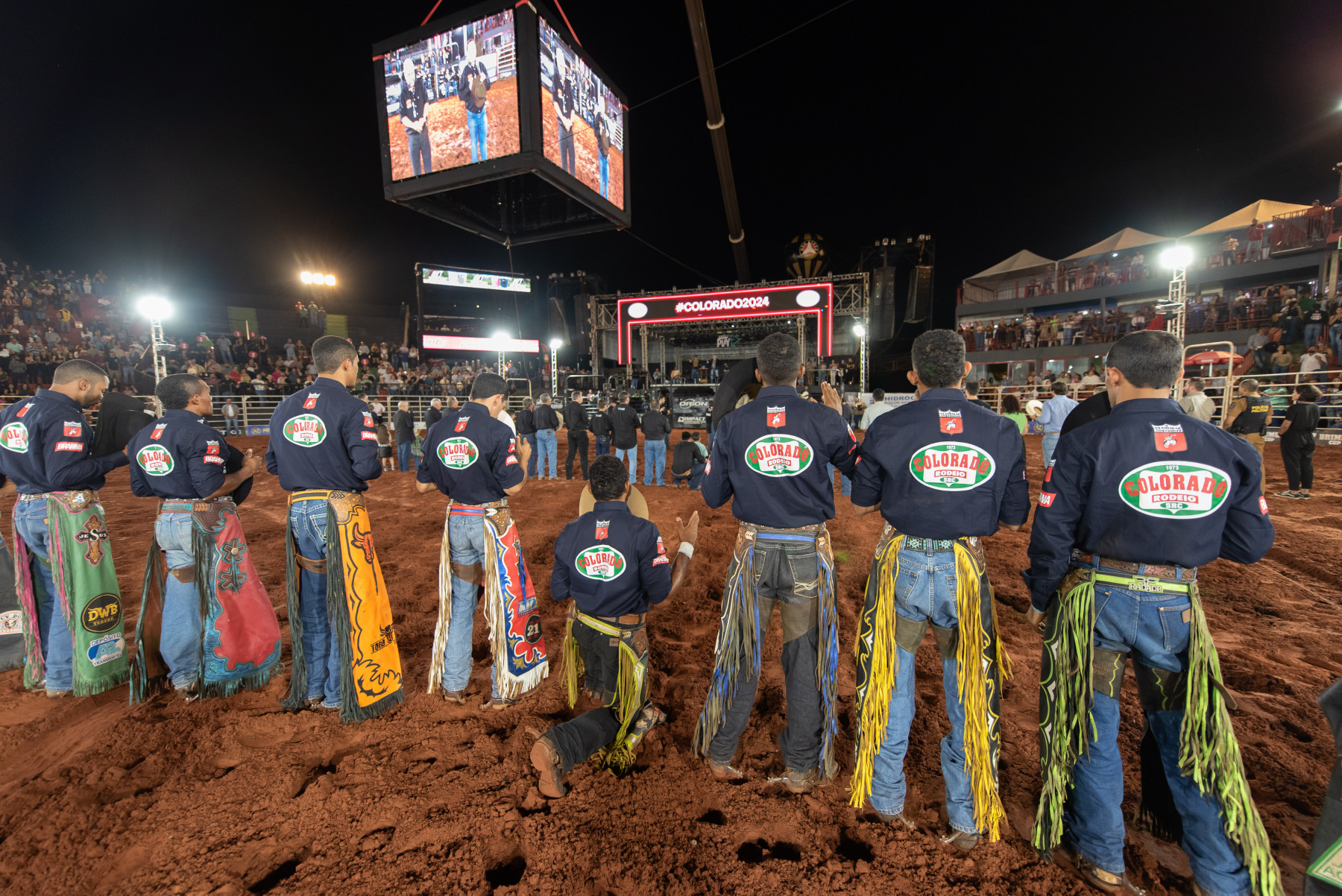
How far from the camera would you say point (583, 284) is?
2514 centimetres

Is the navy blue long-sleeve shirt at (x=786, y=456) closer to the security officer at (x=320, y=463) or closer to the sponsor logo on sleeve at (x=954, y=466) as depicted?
the sponsor logo on sleeve at (x=954, y=466)

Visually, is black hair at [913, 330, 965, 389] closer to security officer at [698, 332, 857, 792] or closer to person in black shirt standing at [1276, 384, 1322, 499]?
security officer at [698, 332, 857, 792]

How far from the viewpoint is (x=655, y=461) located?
32.2ft

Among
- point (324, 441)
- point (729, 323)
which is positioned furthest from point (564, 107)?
point (729, 323)

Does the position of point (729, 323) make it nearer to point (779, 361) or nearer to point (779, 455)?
point (779, 361)

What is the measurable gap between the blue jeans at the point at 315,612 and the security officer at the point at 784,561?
7.69ft

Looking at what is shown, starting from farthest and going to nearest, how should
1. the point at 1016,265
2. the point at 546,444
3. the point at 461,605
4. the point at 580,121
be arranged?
the point at 1016,265, the point at 546,444, the point at 580,121, the point at 461,605

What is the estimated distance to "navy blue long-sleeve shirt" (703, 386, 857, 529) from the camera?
7.97ft

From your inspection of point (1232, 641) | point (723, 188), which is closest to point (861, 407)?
point (723, 188)

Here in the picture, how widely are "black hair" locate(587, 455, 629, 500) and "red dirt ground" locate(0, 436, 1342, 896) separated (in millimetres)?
1420

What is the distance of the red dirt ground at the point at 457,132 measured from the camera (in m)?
7.81

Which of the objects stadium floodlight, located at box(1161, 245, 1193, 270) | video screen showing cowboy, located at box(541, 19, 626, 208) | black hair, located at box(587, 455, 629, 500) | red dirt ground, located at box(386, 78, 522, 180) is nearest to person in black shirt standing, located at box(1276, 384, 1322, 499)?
stadium floodlight, located at box(1161, 245, 1193, 270)

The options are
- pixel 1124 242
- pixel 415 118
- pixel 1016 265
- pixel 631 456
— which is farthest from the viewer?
pixel 1016 265

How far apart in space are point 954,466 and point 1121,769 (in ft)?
4.26
